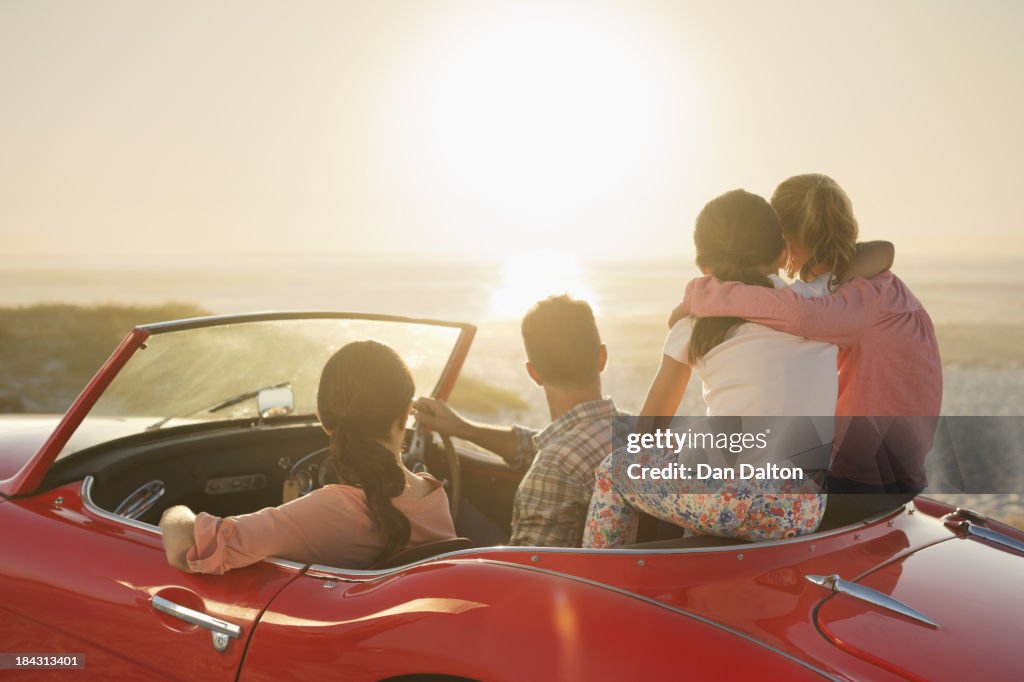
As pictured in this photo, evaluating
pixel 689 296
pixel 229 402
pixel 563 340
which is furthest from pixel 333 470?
pixel 689 296

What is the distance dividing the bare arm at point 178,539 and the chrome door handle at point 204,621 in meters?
0.10

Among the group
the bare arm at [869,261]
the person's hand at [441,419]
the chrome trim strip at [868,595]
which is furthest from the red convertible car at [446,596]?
the bare arm at [869,261]

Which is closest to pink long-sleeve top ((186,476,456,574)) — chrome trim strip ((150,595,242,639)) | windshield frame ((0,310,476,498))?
chrome trim strip ((150,595,242,639))

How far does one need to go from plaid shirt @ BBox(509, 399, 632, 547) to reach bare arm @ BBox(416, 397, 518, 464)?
2.35ft

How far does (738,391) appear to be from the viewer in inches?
98.0

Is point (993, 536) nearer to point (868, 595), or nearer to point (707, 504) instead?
point (868, 595)

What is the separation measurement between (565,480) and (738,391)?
1.76ft

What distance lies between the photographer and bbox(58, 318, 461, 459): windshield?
117 inches

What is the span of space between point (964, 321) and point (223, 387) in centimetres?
3487

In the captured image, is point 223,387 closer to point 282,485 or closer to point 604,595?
point 282,485

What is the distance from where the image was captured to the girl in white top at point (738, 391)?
2.24 m

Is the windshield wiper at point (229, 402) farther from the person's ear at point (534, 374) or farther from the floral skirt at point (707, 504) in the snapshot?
the floral skirt at point (707, 504)

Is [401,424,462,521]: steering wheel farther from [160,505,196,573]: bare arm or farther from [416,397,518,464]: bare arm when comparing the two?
[160,505,196,573]: bare arm

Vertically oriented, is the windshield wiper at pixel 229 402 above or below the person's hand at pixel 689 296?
below
